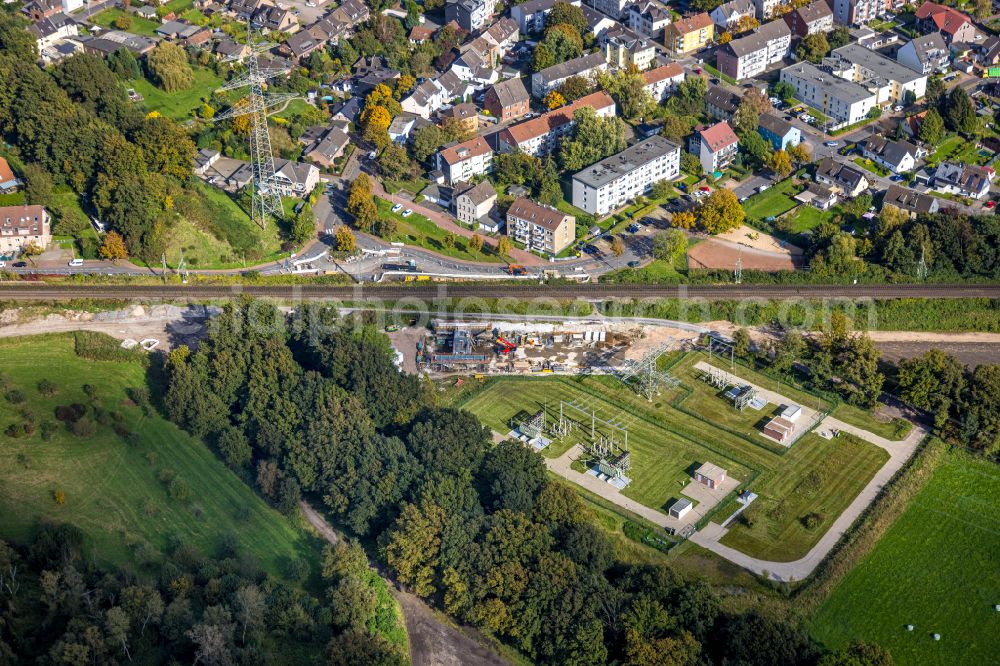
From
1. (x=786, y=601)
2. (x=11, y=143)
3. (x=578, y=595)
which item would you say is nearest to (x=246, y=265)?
(x=11, y=143)

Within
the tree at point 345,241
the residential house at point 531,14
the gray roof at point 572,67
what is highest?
the residential house at point 531,14

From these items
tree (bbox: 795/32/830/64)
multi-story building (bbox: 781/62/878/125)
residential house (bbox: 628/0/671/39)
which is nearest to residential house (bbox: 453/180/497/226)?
multi-story building (bbox: 781/62/878/125)

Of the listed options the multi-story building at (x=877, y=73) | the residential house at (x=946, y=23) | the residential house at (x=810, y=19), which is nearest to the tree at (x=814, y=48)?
the multi-story building at (x=877, y=73)

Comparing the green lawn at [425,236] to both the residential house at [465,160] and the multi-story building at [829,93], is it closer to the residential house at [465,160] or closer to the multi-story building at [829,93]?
the residential house at [465,160]

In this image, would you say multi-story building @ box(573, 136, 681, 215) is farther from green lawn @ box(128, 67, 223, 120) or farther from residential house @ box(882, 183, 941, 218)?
green lawn @ box(128, 67, 223, 120)

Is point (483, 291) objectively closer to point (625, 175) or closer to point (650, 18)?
point (625, 175)
